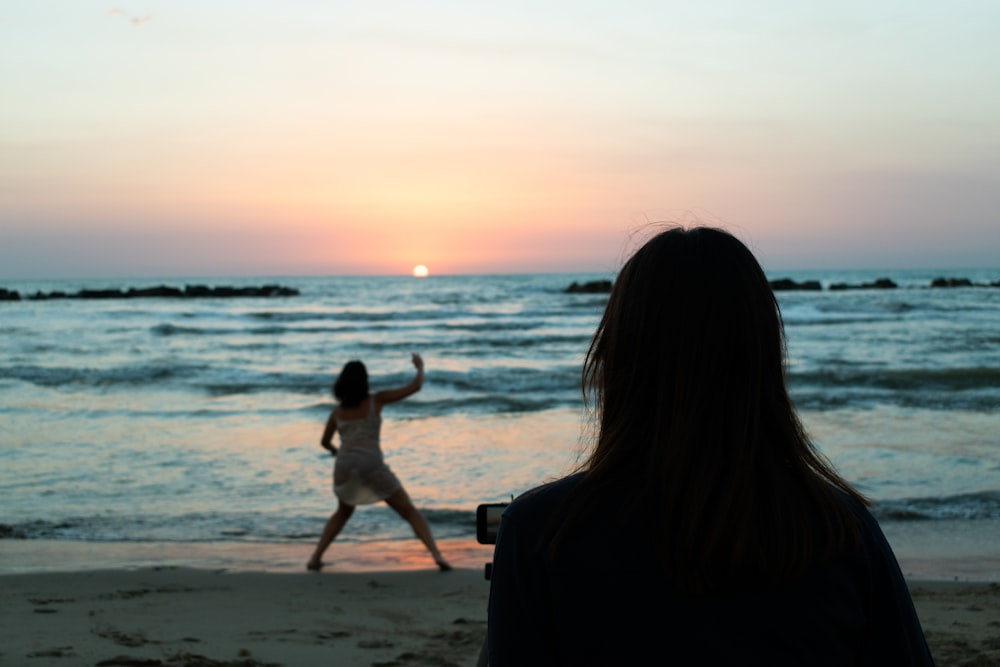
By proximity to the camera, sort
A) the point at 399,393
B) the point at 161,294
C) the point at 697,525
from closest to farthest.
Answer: the point at 697,525 < the point at 399,393 < the point at 161,294

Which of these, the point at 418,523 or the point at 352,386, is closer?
the point at 418,523

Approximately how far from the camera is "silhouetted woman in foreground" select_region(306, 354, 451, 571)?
714cm

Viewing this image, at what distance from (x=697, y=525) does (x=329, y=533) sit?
611 centimetres

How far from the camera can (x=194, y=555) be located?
721cm

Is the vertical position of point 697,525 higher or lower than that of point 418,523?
Answer: higher

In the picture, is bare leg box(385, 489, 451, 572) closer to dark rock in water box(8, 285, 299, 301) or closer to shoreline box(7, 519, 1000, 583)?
shoreline box(7, 519, 1000, 583)

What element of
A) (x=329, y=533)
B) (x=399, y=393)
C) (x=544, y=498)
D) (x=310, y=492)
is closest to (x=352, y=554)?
(x=329, y=533)

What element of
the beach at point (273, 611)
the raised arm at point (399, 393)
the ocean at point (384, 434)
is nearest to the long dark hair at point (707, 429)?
the ocean at point (384, 434)

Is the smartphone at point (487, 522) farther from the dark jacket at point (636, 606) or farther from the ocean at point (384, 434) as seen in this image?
the dark jacket at point (636, 606)

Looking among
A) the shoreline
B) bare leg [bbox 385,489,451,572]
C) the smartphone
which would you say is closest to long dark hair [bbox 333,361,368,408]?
bare leg [bbox 385,489,451,572]

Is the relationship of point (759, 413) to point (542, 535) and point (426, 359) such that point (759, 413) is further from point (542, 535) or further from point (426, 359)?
point (426, 359)

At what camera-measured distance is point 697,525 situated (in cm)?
124

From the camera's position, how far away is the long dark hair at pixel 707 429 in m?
1.24

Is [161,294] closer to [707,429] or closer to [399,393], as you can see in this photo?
[399,393]
